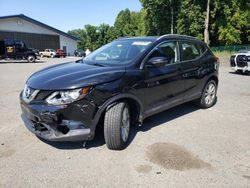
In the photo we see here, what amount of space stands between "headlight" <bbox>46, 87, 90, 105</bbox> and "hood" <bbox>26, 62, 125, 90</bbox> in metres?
0.07

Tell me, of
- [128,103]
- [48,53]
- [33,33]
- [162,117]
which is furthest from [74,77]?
[33,33]

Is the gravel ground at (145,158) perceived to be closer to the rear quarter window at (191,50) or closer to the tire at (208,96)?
the tire at (208,96)

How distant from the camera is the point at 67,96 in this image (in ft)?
11.8

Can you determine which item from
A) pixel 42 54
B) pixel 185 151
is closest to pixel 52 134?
pixel 185 151

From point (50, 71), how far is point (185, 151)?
8.35 ft

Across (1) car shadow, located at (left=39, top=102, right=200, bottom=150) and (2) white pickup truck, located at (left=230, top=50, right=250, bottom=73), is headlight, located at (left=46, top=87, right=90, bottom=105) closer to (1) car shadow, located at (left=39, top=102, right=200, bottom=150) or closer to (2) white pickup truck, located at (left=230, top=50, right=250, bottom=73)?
(1) car shadow, located at (left=39, top=102, right=200, bottom=150)

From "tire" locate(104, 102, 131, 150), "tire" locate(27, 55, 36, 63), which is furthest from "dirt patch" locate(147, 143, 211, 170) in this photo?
"tire" locate(27, 55, 36, 63)

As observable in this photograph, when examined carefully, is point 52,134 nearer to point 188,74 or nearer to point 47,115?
point 47,115

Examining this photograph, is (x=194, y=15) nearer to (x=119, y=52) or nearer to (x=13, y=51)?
(x=13, y=51)

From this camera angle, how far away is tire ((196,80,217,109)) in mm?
6238

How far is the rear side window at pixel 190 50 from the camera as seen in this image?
5.44 metres

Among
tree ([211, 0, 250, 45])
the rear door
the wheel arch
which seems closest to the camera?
the wheel arch

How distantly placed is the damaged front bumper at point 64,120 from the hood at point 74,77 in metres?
0.28

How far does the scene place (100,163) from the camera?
12.0 ft
